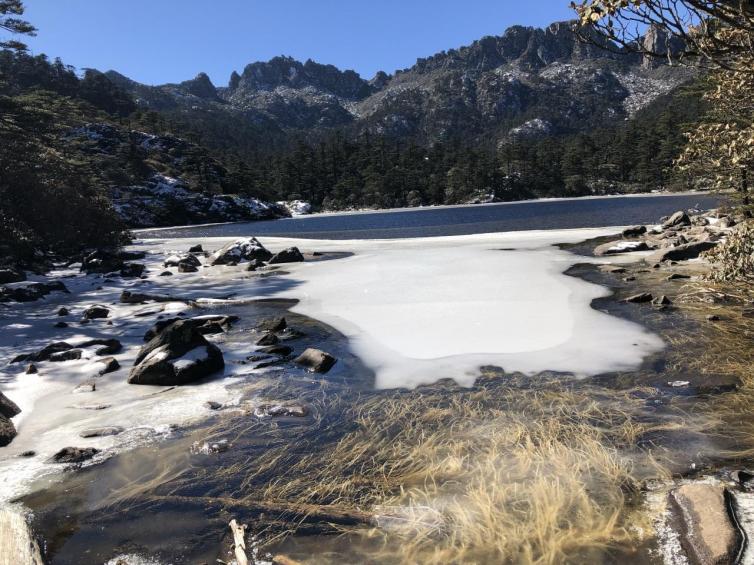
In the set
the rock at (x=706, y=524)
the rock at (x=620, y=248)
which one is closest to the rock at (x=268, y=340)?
the rock at (x=706, y=524)

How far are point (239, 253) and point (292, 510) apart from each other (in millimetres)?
22827

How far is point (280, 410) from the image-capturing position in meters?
6.12

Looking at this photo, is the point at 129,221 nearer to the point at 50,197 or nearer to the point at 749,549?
the point at 50,197

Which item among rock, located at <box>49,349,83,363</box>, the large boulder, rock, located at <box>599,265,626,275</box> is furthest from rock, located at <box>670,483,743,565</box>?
rock, located at <box>599,265,626,275</box>

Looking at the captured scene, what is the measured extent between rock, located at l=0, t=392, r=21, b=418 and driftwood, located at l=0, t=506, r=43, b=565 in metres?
3.04

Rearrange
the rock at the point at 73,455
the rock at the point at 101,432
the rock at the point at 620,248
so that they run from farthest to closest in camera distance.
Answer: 1. the rock at the point at 620,248
2. the rock at the point at 101,432
3. the rock at the point at 73,455

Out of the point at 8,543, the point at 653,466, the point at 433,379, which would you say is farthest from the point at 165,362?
the point at 653,466

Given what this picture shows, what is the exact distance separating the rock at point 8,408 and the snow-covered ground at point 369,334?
133 millimetres

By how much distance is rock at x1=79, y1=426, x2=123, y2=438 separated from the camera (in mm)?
5527

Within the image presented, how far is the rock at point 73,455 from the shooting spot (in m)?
4.96

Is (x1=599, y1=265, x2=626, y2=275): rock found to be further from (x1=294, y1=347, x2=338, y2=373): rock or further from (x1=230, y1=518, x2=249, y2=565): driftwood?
(x1=230, y1=518, x2=249, y2=565): driftwood

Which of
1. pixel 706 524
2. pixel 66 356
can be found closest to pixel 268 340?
pixel 66 356

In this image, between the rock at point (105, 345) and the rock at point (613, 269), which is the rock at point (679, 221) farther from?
the rock at point (105, 345)

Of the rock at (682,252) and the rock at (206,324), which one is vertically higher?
the rock at (682,252)
